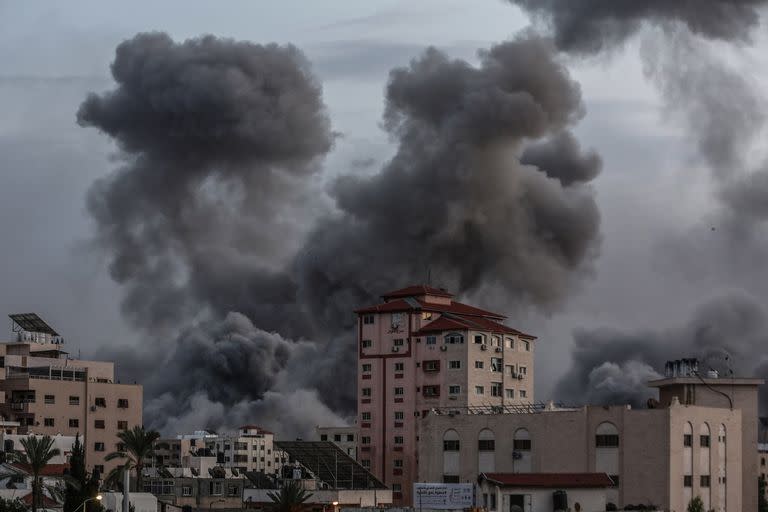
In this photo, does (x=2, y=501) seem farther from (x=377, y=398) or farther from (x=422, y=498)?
(x=377, y=398)

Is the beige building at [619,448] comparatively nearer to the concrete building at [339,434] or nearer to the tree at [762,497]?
the tree at [762,497]

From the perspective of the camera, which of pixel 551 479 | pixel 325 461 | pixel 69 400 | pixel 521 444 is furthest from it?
pixel 69 400

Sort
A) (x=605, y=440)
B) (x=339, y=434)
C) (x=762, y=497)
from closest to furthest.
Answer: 1. (x=605, y=440)
2. (x=339, y=434)
3. (x=762, y=497)

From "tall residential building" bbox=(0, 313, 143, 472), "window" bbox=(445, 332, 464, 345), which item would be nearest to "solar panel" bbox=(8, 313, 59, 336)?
"tall residential building" bbox=(0, 313, 143, 472)

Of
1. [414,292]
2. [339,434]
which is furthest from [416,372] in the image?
[339,434]

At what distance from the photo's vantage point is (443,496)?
289 feet

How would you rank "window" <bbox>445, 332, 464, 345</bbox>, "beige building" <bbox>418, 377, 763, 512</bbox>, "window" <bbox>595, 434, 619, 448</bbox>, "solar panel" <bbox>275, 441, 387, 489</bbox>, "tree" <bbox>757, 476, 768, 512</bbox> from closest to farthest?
"beige building" <bbox>418, 377, 763, 512</bbox> < "window" <bbox>595, 434, 619, 448</bbox> < "solar panel" <bbox>275, 441, 387, 489</bbox> < "tree" <bbox>757, 476, 768, 512</bbox> < "window" <bbox>445, 332, 464, 345</bbox>

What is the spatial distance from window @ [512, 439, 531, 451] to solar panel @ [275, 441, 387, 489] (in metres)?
21.7

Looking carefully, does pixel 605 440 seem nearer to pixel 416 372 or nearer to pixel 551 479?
pixel 551 479

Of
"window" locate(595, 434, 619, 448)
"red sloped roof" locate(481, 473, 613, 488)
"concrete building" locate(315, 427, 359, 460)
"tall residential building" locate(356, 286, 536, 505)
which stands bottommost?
"red sloped roof" locate(481, 473, 613, 488)

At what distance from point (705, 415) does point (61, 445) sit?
4902 centimetres

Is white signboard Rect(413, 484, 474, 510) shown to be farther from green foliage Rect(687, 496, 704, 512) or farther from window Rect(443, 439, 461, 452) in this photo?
green foliage Rect(687, 496, 704, 512)

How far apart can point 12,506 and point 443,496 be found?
26197 mm

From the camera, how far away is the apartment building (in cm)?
16588
